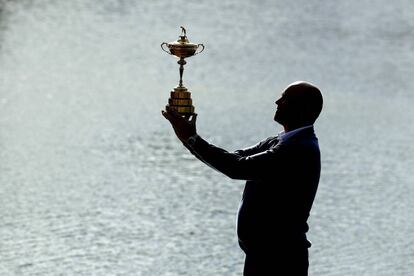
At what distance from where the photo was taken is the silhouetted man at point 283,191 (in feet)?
19.4

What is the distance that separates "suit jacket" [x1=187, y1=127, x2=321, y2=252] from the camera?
5910 mm

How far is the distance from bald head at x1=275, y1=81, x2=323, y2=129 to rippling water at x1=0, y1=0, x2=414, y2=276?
5.62 m

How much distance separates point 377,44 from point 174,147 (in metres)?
17.1

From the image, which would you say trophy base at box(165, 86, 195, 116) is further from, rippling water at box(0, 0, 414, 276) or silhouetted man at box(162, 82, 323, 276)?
rippling water at box(0, 0, 414, 276)

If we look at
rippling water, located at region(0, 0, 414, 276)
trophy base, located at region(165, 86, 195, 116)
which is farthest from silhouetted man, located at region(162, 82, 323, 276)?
rippling water, located at region(0, 0, 414, 276)

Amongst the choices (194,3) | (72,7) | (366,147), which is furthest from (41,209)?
(194,3)

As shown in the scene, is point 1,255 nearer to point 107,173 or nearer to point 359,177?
point 107,173

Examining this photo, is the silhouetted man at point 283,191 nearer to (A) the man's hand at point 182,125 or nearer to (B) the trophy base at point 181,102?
(A) the man's hand at point 182,125

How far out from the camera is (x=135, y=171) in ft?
54.0

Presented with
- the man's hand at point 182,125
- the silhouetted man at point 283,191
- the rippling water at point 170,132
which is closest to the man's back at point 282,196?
the silhouetted man at point 283,191

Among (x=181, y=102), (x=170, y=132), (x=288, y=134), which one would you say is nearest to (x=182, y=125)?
(x=181, y=102)

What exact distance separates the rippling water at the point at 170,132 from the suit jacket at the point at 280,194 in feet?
18.0

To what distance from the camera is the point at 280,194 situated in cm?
596

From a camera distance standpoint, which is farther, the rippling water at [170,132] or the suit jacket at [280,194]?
the rippling water at [170,132]
